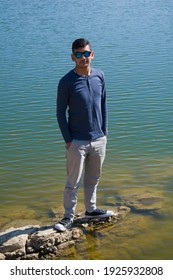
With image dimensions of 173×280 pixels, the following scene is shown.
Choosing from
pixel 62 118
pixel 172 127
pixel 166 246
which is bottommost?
pixel 166 246

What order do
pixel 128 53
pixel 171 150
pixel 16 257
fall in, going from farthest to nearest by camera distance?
pixel 128 53 → pixel 171 150 → pixel 16 257

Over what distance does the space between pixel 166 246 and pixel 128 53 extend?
43.3 ft

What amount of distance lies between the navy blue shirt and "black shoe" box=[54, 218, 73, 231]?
1061 millimetres

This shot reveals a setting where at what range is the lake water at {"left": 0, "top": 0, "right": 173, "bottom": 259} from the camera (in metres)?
6.64

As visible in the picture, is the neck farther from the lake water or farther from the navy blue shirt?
the lake water

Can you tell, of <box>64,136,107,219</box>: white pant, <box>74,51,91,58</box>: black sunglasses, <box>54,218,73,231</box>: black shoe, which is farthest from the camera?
<box>54,218,73,231</box>: black shoe

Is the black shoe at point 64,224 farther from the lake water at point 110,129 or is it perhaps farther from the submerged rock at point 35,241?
the lake water at point 110,129

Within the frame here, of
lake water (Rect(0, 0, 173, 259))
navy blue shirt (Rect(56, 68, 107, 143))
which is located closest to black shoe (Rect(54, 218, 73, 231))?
lake water (Rect(0, 0, 173, 259))

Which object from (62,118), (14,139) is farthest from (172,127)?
(62,118)

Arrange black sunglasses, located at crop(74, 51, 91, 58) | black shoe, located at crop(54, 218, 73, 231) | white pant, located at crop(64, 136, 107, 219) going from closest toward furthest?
black sunglasses, located at crop(74, 51, 91, 58), white pant, located at crop(64, 136, 107, 219), black shoe, located at crop(54, 218, 73, 231)

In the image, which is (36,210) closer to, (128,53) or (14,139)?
(14,139)

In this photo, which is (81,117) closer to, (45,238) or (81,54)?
(81,54)
